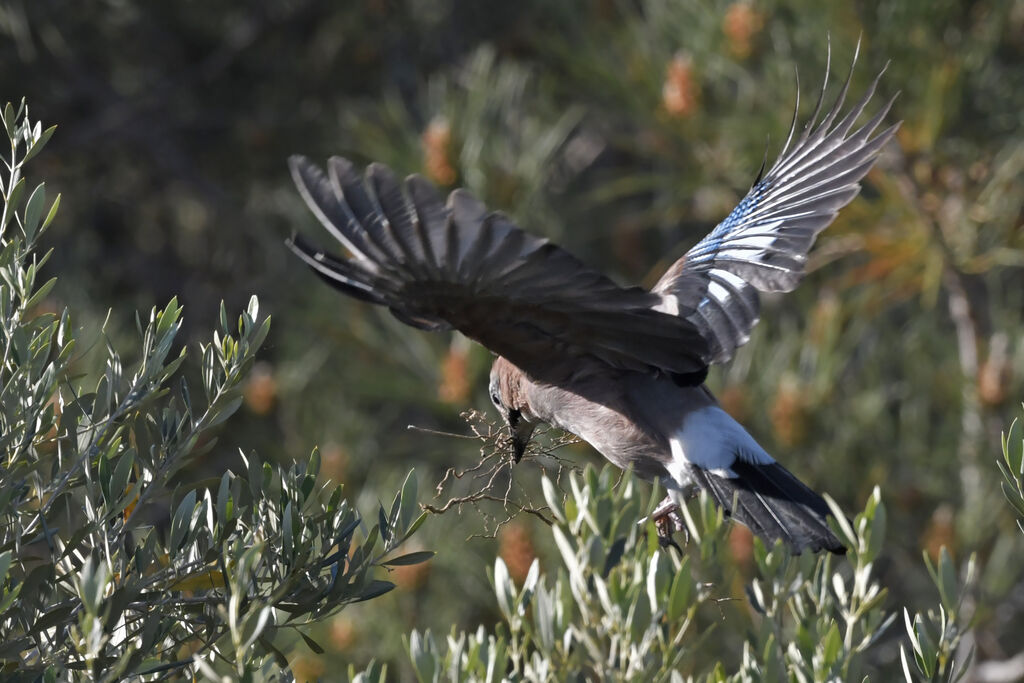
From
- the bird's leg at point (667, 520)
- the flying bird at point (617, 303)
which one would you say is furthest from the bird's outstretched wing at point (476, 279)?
the bird's leg at point (667, 520)

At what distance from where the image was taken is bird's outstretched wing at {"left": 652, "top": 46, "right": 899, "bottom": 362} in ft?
7.14

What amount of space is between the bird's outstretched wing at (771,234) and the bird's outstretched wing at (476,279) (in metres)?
0.16

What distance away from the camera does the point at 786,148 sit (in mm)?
2609

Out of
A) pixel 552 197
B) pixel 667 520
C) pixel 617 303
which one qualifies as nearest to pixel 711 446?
pixel 667 520

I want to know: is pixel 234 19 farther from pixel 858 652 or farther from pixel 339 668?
pixel 858 652

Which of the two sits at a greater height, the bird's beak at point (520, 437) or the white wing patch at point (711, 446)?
the white wing patch at point (711, 446)

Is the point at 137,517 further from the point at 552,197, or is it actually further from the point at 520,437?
the point at 552,197

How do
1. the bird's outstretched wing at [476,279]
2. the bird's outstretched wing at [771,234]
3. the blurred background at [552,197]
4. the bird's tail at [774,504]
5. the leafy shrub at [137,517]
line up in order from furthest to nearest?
the blurred background at [552,197] → the bird's outstretched wing at [771,234] → the bird's tail at [774,504] → the bird's outstretched wing at [476,279] → the leafy shrub at [137,517]

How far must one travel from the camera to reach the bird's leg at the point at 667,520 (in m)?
2.07

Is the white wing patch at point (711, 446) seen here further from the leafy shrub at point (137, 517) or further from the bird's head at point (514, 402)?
the leafy shrub at point (137, 517)

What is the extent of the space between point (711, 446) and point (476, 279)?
2.14 feet

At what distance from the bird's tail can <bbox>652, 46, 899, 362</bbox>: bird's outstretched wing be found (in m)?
0.21

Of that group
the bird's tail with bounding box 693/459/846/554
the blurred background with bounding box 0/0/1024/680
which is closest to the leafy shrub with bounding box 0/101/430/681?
the bird's tail with bounding box 693/459/846/554

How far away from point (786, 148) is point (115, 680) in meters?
1.88
